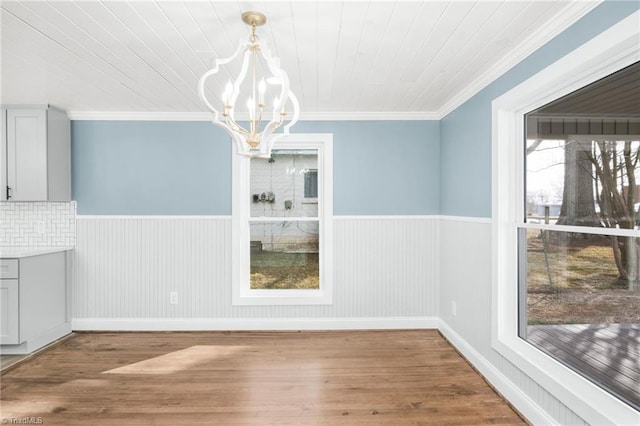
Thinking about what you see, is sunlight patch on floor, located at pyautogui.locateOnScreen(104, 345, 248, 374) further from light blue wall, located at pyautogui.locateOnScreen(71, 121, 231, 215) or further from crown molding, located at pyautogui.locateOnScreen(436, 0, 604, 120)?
crown molding, located at pyautogui.locateOnScreen(436, 0, 604, 120)

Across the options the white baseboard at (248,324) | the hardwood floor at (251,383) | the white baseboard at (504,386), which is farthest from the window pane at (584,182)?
the white baseboard at (248,324)

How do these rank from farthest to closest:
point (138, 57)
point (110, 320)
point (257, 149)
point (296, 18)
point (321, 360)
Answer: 1. point (110, 320)
2. point (321, 360)
3. point (138, 57)
4. point (257, 149)
5. point (296, 18)

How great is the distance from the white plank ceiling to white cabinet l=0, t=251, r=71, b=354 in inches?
61.9

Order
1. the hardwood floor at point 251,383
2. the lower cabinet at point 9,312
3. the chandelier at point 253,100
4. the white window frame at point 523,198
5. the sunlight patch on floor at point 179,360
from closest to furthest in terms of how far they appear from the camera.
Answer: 1. the white window frame at point 523,198
2. the chandelier at point 253,100
3. the hardwood floor at point 251,383
4. the sunlight patch on floor at point 179,360
5. the lower cabinet at point 9,312

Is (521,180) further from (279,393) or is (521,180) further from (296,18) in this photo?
(279,393)

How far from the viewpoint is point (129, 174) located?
12.2 ft

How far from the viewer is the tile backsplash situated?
3.66 m

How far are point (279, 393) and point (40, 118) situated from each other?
11.4 feet

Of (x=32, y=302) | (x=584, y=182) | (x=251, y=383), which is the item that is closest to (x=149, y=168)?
(x=32, y=302)

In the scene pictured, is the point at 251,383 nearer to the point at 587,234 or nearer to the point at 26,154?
the point at 587,234

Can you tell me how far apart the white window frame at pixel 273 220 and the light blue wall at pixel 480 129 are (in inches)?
48.7

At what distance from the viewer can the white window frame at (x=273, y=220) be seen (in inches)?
147

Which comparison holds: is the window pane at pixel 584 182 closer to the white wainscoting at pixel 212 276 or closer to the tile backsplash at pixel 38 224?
the white wainscoting at pixel 212 276

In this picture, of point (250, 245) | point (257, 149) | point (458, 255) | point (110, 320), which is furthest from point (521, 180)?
point (110, 320)
